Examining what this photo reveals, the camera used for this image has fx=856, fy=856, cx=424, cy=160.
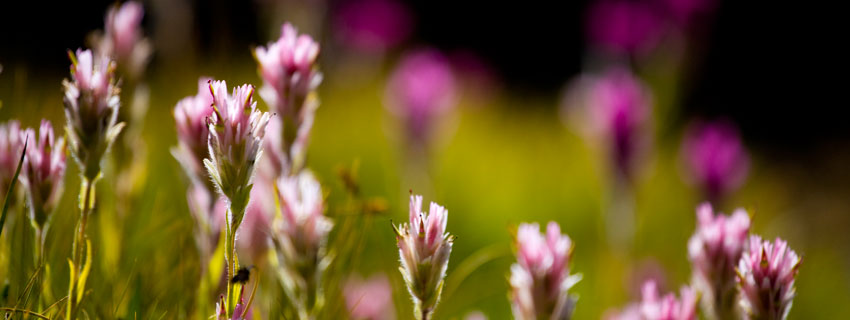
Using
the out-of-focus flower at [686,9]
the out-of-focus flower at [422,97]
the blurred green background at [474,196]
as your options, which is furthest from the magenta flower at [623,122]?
the out-of-focus flower at [686,9]

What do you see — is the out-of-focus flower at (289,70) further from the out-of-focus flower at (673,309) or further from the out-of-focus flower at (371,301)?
the out-of-focus flower at (371,301)

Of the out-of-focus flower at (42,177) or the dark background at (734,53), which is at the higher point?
the dark background at (734,53)

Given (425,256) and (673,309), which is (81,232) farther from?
(673,309)

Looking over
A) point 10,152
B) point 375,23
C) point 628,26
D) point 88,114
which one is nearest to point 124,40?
point 10,152

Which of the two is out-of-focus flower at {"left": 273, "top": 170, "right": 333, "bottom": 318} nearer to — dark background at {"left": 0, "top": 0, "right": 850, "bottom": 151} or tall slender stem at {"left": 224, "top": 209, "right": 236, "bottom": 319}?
tall slender stem at {"left": 224, "top": 209, "right": 236, "bottom": 319}

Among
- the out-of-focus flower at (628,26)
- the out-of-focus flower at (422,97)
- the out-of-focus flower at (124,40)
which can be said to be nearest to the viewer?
the out-of-focus flower at (124,40)

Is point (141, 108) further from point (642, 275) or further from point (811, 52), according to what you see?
point (811, 52)
